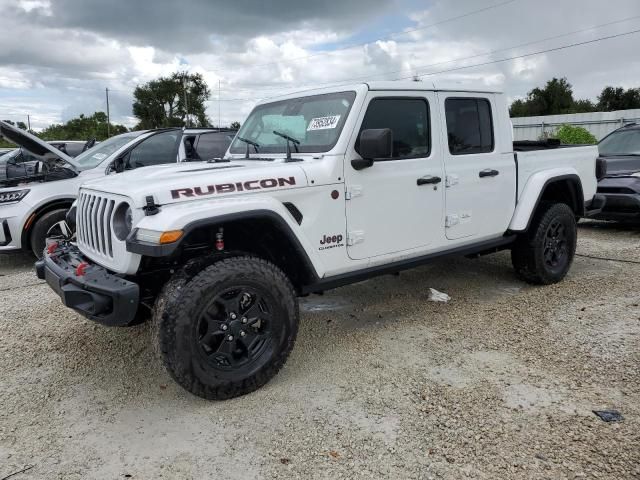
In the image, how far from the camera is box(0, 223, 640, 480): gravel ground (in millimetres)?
2582

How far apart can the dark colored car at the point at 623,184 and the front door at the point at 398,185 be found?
185 inches

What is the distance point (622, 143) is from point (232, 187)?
809 centimetres

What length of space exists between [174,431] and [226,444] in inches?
13.7

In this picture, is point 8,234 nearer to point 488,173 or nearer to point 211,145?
point 211,145

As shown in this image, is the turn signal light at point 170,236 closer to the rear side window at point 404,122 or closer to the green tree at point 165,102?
the rear side window at point 404,122

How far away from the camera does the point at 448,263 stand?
6.26 m

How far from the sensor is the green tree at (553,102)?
47.2 metres

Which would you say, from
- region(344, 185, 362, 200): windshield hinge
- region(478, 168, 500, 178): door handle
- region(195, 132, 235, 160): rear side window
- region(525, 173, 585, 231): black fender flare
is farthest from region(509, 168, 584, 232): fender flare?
region(195, 132, 235, 160): rear side window

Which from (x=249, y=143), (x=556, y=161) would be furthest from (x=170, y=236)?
(x=556, y=161)

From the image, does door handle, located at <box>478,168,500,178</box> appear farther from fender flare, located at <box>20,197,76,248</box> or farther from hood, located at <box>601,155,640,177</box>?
fender flare, located at <box>20,197,76,248</box>

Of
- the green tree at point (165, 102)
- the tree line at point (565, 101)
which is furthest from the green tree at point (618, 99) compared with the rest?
the green tree at point (165, 102)

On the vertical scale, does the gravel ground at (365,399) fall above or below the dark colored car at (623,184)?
A: below

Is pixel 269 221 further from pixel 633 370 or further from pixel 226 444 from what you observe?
pixel 633 370

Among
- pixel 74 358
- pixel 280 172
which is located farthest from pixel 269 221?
pixel 74 358
